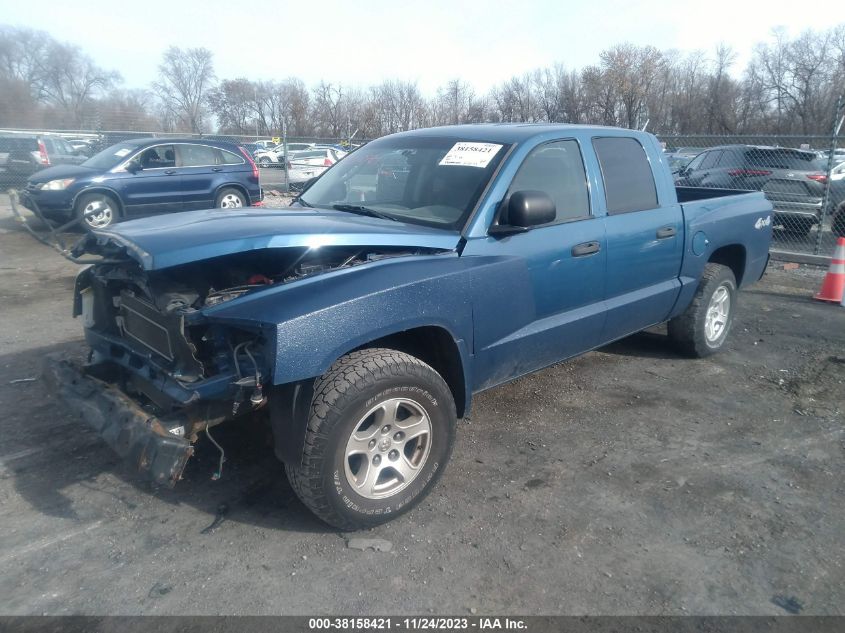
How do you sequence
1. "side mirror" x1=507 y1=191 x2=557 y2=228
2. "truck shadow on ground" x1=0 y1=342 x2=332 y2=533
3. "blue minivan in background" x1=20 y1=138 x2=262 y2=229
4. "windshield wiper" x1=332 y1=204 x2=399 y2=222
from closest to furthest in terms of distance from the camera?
"truck shadow on ground" x1=0 y1=342 x2=332 y2=533
"side mirror" x1=507 y1=191 x2=557 y2=228
"windshield wiper" x1=332 y1=204 x2=399 y2=222
"blue minivan in background" x1=20 y1=138 x2=262 y2=229

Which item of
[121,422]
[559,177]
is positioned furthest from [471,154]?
[121,422]

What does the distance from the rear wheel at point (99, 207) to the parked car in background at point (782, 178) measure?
36.0 feet

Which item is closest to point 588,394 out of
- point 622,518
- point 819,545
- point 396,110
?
point 622,518

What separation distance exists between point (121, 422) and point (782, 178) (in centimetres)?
1168

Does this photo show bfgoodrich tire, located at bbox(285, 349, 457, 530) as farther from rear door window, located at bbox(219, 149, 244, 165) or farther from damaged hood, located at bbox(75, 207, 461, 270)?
rear door window, located at bbox(219, 149, 244, 165)

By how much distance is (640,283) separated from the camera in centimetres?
458

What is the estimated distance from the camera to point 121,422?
2.90 metres

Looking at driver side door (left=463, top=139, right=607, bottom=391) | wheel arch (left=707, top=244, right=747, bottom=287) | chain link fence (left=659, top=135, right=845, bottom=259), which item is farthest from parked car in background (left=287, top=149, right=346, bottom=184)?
driver side door (left=463, top=139, right=607, bottom=391)

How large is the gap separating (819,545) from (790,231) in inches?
391

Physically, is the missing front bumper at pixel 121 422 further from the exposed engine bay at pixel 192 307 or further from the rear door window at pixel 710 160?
the rear door window at pixel 710 160

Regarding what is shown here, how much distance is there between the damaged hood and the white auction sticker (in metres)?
0.56

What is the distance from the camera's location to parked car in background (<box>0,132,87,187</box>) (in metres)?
16.0

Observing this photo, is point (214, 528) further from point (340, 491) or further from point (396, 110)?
point (396, 110)

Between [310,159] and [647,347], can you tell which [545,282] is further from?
[310,159]
